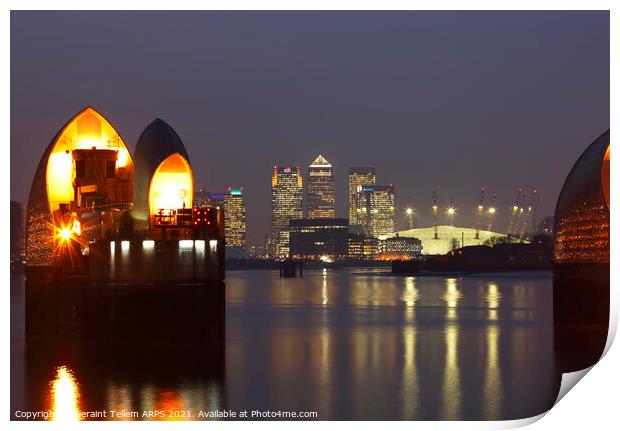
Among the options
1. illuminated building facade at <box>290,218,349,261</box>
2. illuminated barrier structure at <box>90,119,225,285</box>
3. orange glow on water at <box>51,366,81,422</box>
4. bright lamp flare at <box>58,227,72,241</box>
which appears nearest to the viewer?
orange glow on water at <box>51,366,81,422</box>

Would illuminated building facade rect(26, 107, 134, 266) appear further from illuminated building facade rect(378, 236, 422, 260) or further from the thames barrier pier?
illuminated building facade rect(378, 236, 422, 260)

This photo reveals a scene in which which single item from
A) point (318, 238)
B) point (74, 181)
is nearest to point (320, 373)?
point (74, 181)

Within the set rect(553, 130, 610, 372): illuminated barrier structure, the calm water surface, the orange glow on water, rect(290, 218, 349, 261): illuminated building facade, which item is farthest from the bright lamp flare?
rect(290, 218, 349, 261): illuminated building facade

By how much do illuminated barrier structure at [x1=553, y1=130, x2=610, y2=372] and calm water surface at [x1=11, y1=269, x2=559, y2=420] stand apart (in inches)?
39.6

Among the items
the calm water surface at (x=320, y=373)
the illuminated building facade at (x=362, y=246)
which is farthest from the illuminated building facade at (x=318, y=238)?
the calm water surface at (x=320, y=373)

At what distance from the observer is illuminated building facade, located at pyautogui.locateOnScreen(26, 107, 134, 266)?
98.4 ft

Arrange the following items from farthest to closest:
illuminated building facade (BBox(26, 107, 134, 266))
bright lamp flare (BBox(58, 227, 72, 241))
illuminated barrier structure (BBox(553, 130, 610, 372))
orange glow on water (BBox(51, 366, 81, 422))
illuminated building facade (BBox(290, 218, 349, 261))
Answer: illuminated building facade (BBox(290, 218, 349, 261)) < illuminated building facade (BBox(26, 107, 134, 266)) < bright lamp flare (BBox(58, 227, 72, 241)) < illuminated barrier structure (BBox(553, 130, 610, 372)) < orange glow on water (BBox(51, 366, 81, 422))

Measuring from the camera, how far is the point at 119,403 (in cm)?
1795

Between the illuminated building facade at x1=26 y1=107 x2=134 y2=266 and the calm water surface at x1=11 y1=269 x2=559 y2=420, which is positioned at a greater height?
the illuminated building facade at x1=26 y1=107 x2=134 y2=266

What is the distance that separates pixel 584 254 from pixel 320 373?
9.64m

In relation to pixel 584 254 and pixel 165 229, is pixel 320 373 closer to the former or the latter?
pixel 165 229

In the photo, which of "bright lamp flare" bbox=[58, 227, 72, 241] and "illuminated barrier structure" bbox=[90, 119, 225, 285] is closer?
"illuminated barrier structure" bbox=[90, 119, 225, 285]

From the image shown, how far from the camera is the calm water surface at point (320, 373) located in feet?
59.3

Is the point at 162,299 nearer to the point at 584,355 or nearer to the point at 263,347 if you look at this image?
the point at 263,347
